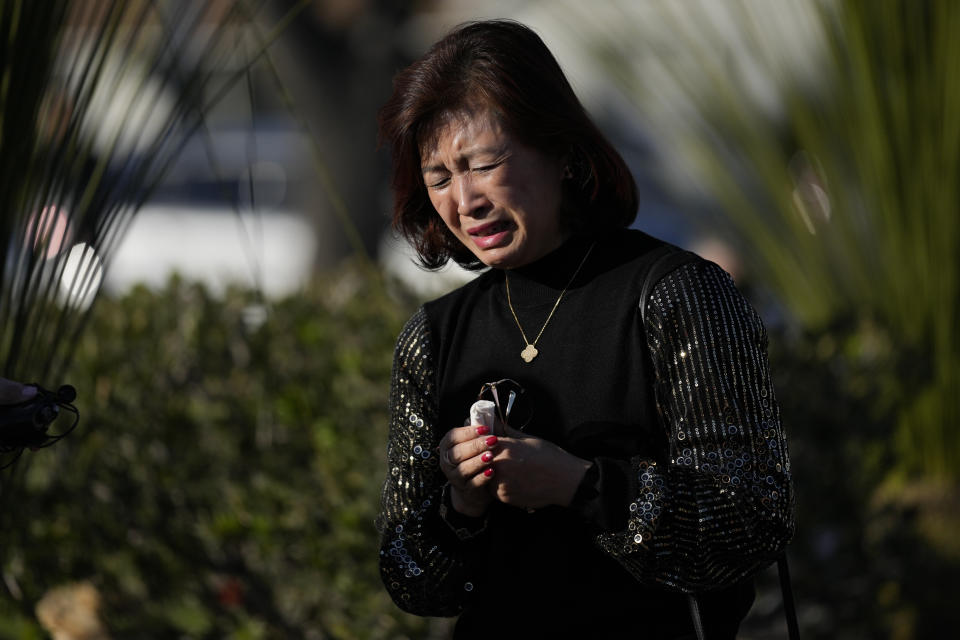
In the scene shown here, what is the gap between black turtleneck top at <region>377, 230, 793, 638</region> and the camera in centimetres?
160

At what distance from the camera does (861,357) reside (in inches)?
166

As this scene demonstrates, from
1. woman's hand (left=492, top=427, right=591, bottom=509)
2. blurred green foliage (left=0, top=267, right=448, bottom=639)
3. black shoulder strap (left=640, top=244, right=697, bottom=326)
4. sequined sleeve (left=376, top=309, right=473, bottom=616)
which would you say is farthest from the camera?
blurred green foliage (left=0, top=267, right=448, bottom=639)

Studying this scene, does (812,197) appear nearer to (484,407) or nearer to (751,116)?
(751,116)

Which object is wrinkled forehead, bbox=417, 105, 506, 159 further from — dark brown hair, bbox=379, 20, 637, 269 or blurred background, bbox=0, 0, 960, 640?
blurred background, bbox=0, 0, 960, 640

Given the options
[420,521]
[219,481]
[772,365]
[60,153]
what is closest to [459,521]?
[420,521]

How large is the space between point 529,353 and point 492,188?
247 millimetres

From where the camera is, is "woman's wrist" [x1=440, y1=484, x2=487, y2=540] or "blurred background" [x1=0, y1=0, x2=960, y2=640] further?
"blurred background" [x1=0, y1=0, x2=960, y2=640]

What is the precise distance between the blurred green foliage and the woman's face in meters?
2.02

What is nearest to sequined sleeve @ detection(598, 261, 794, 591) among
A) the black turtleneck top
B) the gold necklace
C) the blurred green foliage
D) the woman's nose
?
the black turtleneck top

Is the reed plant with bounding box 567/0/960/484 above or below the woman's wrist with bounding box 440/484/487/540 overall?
above

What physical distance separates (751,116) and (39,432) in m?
3.58

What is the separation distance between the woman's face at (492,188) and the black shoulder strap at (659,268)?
17 centimetres

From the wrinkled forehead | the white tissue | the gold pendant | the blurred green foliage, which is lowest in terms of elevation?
the blurred green foliage

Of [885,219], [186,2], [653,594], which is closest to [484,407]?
[653,594]
